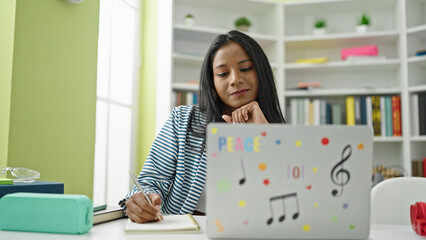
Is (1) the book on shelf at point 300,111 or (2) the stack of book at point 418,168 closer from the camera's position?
(2) the stack of book at point 418,168

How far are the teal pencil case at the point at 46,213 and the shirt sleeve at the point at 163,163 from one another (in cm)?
53

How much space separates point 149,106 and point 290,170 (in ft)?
8.46

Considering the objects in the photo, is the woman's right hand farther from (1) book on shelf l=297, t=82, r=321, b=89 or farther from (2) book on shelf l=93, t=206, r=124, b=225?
(1) book on shelf l=297, t=82, r=321, b=89

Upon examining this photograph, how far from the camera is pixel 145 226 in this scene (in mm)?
763

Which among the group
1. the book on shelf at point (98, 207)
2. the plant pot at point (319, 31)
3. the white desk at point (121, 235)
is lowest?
the white desk at point (121, 235)

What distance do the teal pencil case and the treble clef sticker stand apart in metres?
0.42

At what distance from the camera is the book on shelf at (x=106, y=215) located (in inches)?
32.3

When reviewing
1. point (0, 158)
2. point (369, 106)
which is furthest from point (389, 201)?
point (369, 106)

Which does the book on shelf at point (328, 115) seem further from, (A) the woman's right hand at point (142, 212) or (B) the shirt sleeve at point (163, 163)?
(A) the woman's right hand at point (142, 212)

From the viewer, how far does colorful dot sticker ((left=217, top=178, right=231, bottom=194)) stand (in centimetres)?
58

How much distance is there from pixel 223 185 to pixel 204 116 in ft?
3.05

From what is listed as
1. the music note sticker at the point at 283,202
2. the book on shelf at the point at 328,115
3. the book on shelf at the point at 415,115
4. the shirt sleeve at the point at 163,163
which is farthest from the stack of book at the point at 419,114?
the music note sticker at the point at 283,202

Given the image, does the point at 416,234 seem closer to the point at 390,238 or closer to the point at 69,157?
the point at 390,238

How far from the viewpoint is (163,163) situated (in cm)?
136
